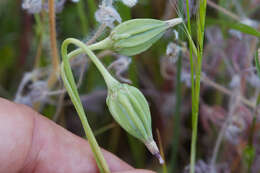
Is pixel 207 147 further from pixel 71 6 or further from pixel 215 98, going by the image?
pixel 71 6

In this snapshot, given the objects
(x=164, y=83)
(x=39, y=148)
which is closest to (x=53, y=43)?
(x=39, y=148)

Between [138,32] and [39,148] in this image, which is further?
[39,148]

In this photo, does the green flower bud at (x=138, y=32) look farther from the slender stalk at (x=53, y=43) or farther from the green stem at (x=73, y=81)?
the slender stalk at (x=53, y=43)

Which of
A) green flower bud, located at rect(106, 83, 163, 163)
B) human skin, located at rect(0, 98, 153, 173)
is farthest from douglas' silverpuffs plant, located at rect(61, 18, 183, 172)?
human skin, located at rect(0, 98, 153, 173)

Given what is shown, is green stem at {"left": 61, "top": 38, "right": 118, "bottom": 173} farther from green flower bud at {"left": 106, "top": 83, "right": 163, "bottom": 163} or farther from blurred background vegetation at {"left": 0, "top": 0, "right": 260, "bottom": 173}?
blurred background vegetation at {"left": 0, "top": 0, "right": 260, "bottom": 173}

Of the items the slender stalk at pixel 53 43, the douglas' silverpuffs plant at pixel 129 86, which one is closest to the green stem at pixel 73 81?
Result: the douglas' silverpuffs plant at pixel 129 86

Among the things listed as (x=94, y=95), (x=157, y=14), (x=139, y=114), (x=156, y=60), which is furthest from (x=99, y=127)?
(x=139, y=114)

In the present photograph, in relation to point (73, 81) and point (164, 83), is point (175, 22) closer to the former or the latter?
point (73, 81)
